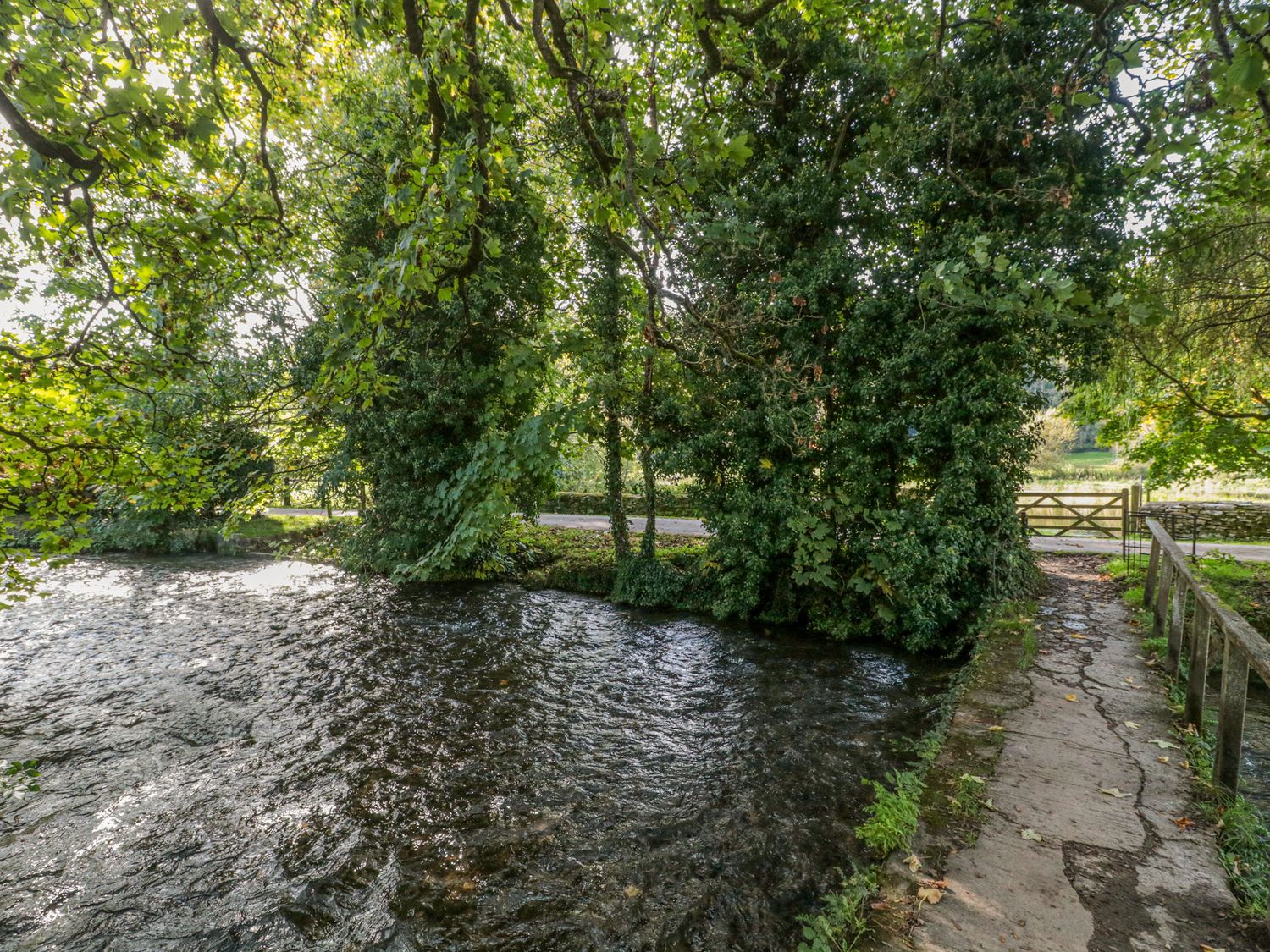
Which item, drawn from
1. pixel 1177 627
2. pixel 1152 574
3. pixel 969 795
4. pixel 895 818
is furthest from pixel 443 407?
pixel 1152 574

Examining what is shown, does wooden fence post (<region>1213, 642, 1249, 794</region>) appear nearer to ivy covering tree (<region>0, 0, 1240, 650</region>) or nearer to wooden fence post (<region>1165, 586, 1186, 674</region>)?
wooden fence post (<region>1165, 586, 1186, 674</region>)

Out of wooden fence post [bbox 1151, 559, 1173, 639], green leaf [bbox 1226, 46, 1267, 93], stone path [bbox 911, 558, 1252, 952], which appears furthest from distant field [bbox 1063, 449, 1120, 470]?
green leaf [bbox 1226, 46, 1267, 93]

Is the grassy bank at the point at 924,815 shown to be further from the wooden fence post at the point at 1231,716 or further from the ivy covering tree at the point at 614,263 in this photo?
the ivy covering tree at the point at 614,263

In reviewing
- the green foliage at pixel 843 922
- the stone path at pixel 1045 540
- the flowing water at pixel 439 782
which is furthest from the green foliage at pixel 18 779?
the stone path at pixel 1045 540

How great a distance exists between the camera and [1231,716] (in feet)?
10.0

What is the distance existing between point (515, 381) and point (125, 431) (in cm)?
470

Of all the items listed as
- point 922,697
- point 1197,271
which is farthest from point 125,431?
point 1197,271

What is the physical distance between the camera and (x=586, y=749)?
5.02 metres

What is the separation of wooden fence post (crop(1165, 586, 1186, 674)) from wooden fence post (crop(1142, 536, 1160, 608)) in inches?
75.3

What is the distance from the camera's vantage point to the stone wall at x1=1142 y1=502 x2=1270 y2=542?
12492mm

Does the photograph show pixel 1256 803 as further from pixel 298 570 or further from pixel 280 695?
pixel 298 570

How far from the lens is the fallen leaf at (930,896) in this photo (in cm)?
259

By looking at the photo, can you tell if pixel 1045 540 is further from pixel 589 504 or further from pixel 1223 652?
pixel 589 504

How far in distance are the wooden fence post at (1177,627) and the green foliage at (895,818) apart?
9.96 feet
